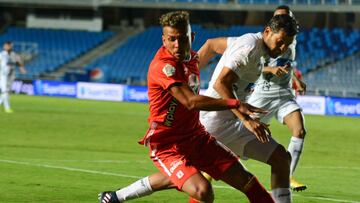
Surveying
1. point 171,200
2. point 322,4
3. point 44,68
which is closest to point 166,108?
point 171,200

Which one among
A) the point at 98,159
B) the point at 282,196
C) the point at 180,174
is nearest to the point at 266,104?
the point at 282,196

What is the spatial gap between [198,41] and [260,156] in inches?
1763

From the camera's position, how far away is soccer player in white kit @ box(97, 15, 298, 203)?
9.46m

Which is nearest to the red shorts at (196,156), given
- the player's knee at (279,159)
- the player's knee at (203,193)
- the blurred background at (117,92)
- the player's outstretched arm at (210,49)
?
the player's knee at (203,193)

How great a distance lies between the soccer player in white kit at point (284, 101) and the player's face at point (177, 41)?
15.7 ft

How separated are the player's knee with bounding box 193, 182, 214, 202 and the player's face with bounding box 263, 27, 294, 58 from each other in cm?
173

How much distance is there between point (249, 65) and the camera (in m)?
9.65

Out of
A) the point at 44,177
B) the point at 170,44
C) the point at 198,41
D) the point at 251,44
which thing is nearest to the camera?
the point at 170,44

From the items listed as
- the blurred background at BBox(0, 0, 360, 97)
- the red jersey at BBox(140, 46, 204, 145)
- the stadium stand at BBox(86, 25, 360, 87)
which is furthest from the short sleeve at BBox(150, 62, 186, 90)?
the stadium stand at BBox(86, 25, 360, 87)

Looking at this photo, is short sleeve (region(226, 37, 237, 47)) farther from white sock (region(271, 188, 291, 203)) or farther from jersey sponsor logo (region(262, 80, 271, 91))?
jersey sponsor logo (region(262, 80, 271, 91))

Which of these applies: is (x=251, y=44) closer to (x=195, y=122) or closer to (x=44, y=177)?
(x=195, y=122)

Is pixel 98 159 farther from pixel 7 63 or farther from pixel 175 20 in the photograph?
pixel 7 63

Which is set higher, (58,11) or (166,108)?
(166,108)

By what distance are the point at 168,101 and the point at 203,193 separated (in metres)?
0.92
